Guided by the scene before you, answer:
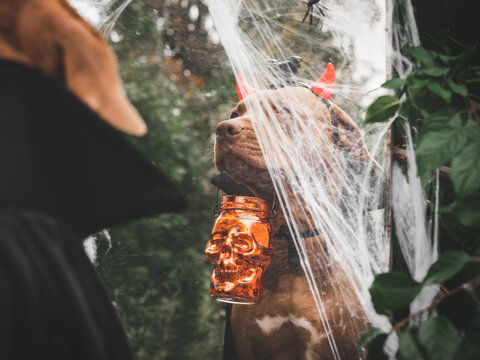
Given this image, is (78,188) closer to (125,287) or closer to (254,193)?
(254,193)

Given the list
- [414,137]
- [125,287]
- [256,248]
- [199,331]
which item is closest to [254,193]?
[256,248]

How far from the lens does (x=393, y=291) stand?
2.48ft

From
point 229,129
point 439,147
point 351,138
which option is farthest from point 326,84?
point 439,147

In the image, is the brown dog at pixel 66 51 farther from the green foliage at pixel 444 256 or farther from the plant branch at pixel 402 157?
the plant branch at pixel 402 157

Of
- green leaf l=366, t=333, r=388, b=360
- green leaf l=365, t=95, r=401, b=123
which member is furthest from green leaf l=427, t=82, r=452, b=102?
green leaf l=366, t=333, r=388, b=360

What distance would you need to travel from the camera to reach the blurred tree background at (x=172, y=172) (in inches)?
65.2

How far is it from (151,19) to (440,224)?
140 centimetres

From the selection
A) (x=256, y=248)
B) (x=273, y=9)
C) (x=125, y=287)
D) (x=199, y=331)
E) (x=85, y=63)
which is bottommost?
(x=199, y=331)

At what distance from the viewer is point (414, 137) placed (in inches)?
42.2

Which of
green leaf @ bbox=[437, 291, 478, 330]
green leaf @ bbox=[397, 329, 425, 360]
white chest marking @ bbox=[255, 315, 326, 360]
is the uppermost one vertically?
green leaf @ bbox=[437, 291, 478, 330]

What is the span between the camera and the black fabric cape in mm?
500

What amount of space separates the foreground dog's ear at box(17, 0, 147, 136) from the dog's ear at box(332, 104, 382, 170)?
75 centimetres

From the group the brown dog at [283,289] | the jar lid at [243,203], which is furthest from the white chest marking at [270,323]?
the jar lid at [243,203]

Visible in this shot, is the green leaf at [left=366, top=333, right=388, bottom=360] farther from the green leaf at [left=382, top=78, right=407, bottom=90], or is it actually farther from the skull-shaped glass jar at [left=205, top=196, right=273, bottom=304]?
the green leaf at [left=382, top=78, right=407, bottom=90]
